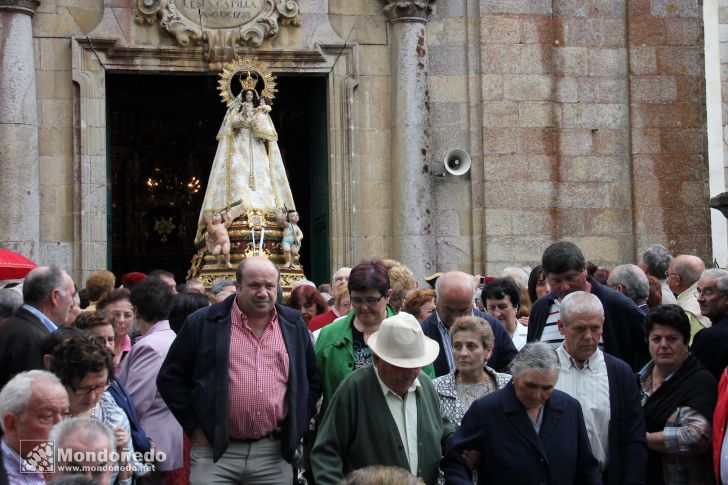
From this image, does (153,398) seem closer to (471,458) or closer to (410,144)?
(471,458)

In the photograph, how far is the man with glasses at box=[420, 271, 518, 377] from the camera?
7.53 metres

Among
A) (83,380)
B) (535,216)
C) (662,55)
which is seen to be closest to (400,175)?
(535,216)

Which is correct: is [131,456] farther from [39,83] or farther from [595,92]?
[595,92]

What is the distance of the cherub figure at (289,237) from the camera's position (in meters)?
14.2

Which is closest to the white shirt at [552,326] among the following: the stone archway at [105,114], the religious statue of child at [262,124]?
the religious statue of child at [262,124]

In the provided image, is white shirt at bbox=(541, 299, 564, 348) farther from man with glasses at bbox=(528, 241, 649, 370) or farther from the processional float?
the processional float

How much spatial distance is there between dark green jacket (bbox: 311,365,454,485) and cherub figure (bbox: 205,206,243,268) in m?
7.83

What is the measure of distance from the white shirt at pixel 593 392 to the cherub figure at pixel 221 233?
743 cm

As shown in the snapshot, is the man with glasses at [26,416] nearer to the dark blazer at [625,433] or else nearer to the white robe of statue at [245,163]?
the dark blazer at [625,433]

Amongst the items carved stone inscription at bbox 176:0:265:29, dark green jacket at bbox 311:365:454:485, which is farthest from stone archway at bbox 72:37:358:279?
dark green jacket at bbox 311:365:454:485

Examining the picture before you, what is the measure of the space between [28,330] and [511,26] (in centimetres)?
1057

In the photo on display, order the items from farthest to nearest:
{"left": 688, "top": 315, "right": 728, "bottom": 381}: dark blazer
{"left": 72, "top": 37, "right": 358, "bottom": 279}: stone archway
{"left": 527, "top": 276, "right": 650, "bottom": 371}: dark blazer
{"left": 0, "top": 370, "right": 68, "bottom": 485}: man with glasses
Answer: {"left": 72, "top": 37, "right": 358, "bottom": 279}: stone archway, {"left": 527, "top": 276, "right": 650, "bottom": 371}: dark blazer, {"left": 688, "top": 315, "right": 728, "bottom": 381}: dark blazer, {"left": 0, "top": 370, "right": 68, "bottom": 485}: man with glasses

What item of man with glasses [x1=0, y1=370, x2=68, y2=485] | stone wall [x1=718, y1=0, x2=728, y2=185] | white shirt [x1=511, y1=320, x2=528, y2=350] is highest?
stone wall [x1=718, y1=0, x2=728, y2=185]

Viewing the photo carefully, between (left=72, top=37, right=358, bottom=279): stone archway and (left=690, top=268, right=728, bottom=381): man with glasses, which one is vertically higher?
(left=72, top=37, right=358, bottom=279): stone archway
